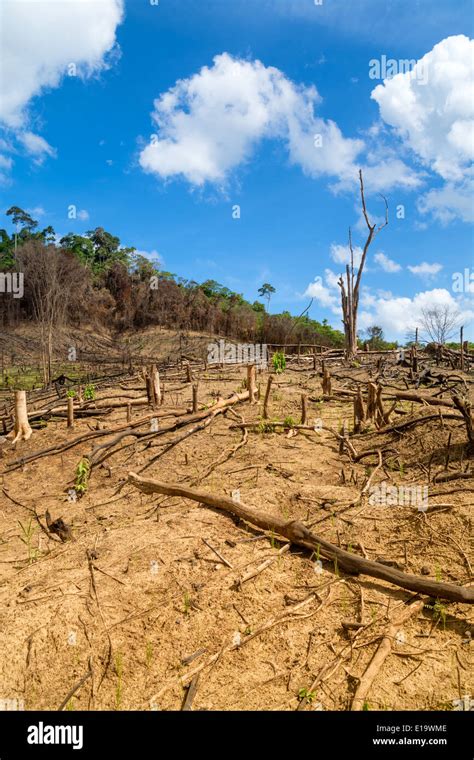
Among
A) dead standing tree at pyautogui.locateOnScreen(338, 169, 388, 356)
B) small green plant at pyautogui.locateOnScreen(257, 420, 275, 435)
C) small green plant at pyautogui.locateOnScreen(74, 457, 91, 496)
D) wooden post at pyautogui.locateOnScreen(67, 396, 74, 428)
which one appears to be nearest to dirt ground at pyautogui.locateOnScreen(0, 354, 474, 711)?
small green plant at pyautogui.locateOnScreen(74, 457, 91, 496)

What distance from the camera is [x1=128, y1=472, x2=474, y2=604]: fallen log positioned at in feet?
9.55

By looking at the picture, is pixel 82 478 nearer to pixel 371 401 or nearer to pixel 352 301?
pixel 371 401

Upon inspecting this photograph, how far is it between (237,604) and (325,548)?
2.75ft

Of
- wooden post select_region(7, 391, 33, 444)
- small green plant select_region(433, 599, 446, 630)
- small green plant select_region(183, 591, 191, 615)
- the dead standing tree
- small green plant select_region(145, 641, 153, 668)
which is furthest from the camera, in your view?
the dead standing tree

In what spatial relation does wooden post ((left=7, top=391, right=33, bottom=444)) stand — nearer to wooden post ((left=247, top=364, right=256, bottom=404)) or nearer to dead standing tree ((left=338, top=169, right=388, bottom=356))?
wooden post ((left=247, top=364, right=256, bottom=404))

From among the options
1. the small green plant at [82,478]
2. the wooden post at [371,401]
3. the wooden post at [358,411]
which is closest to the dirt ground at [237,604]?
the small green plant at [82,478]

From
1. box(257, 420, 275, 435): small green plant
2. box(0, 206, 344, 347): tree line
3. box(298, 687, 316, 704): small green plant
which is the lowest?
box(298, 687, 316, 704): small green plant

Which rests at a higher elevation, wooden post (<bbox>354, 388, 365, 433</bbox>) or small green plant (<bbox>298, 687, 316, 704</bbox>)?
wooden post (<bbox>354, 388, 365, 433</bbox>)

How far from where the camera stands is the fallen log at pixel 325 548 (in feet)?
9.55

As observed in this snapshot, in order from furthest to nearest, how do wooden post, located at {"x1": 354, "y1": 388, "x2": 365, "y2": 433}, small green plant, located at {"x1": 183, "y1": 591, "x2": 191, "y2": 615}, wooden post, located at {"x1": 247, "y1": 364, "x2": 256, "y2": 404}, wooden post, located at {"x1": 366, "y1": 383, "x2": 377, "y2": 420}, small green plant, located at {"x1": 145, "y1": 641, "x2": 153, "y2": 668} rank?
wooden post, located at {"x1": 247, "y1": 364, "x2": 256, "y2": 404} → wooden post, located at {"x1": 366, "y1": 383, "x2": 377, "y2": 420} → wooden post, located at {"x1": 354, "y1": 388, "x2": 365, "y2": 433} → small green plant, located at {"x1": 183, "y1": 591, "x2": 191, "y2": 615} → small green plant, located at {"x1": 145, "y1": 641, "x2": 153, "y2": 668}

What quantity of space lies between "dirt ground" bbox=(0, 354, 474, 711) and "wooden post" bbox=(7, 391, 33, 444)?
370 centimetres

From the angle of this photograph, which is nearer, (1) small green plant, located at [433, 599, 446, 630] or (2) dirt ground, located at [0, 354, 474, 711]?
(2) dirt ground, located at [0, 354, 474, 711]

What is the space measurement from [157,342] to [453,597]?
92.2 ft
